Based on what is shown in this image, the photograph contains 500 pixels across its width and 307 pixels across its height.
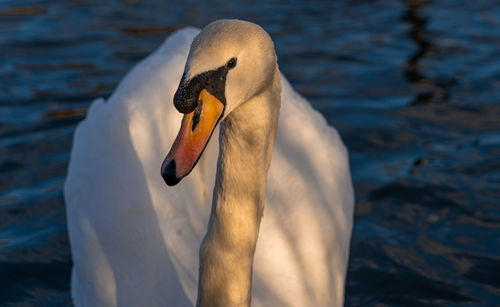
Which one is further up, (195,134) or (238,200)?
(195,134)

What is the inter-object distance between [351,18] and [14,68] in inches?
144

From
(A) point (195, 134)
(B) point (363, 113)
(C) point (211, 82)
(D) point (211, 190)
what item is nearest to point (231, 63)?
(C) point (211, 82)

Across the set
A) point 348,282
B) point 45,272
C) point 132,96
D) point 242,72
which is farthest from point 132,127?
point 242,72

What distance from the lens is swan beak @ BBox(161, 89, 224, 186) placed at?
2561mm

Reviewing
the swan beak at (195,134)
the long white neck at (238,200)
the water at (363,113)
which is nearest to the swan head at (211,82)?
the swan beak at (195,134)

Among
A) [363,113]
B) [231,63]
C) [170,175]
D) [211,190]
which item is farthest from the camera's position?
[363,113]

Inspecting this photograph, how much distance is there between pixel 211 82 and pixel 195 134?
0.18 m

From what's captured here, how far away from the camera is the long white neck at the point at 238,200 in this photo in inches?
113

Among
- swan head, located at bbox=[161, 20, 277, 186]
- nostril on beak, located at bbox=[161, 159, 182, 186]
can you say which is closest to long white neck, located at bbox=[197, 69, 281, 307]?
swan head, located at bbox=[161, 20, 277, 186]

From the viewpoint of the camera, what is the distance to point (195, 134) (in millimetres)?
2609

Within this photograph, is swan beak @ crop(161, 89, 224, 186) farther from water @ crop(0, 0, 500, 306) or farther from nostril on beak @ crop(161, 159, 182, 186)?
water @ crop(0, 0, 500, 306)

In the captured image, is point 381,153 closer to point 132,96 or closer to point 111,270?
Answer: point 132,96

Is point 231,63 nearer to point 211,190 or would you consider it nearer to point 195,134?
point 195,134

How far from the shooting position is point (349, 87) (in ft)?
24.1
